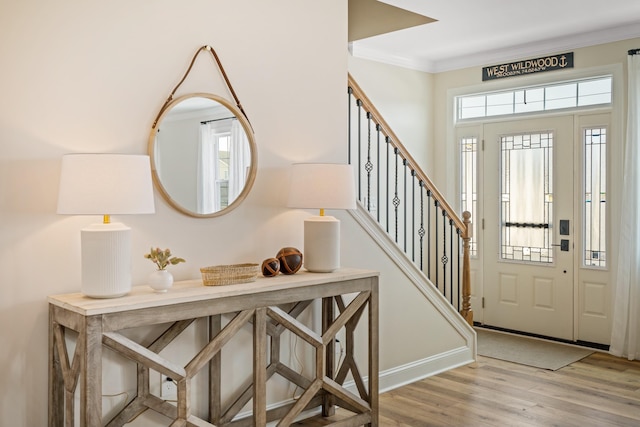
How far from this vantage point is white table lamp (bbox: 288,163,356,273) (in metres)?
3.32

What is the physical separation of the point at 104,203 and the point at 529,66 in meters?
4.60

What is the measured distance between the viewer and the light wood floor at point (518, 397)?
12.0 feet

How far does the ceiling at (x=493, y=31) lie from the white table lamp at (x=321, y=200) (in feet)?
5.17

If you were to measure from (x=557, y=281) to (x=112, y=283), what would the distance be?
4444 millimetres

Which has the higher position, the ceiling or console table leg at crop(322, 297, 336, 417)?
the ceiling

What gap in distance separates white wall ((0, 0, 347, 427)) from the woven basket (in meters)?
0.26

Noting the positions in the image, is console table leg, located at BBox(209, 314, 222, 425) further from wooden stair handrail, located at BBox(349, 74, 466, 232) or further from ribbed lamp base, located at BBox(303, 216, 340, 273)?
wooden stair handrail, located at BBox(349, 74, 466, 232)

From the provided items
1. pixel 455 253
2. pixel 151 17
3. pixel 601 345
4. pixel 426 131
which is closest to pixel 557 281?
pixel 601 345

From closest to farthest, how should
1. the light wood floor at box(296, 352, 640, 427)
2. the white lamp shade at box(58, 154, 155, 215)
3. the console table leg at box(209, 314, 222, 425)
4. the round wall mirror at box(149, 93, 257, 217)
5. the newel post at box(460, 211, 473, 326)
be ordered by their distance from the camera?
1. the white lamp shade at box(58, 154, 155, 215)
2. the round wall mirror at box(149, 93, 257, 217)
3. the console table leg at box(209, 314, 222, 425)
4. the light wood floor at box(296, 352, 640, 427)
5. the newel post at box(460, 211, 473, 326)

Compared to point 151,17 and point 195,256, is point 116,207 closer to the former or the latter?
point 195,256

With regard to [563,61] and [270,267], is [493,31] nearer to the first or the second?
[563,61]

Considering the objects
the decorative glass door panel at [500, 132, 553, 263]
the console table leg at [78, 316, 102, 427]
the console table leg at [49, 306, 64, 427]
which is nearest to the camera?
the console table leg at [78, 316, 102, 427]

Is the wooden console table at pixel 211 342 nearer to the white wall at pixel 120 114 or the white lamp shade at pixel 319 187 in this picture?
the white wall at pixel 120 114

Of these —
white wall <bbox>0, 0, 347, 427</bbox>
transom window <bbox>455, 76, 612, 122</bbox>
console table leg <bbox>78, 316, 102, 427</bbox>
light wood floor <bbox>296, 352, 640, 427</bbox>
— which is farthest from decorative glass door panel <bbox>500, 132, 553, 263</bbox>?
console table leg <bbox>78, 316, 102, 427</bbox>
